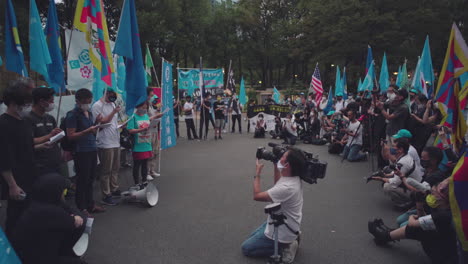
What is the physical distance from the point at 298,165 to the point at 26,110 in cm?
285

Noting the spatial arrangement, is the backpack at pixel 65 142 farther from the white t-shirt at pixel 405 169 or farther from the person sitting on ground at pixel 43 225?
the white t-shirt at pixel 405 169

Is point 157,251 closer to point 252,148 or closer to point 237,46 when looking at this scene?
point 252,148

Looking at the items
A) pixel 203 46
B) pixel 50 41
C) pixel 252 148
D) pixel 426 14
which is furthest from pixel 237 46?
pixel 50 41

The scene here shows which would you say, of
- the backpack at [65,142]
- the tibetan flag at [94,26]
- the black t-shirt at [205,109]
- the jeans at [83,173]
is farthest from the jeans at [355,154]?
the backpack at [65,142]

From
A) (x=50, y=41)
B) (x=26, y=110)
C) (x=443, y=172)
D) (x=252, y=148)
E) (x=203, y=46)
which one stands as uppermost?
(x=203, y=46)

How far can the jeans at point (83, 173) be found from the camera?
5020 millimetres

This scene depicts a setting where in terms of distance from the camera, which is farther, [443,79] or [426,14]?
[426,14]

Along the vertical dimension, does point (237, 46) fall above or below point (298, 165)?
above

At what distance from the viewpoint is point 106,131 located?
5.68 m

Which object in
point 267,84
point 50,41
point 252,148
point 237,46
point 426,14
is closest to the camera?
point 50,41

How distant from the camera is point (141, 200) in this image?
5.84 metres

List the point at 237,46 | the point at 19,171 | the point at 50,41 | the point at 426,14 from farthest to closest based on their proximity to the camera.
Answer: the point at 237,46 < the point at 426,14 < the point at 50,41 < the point at 19,171

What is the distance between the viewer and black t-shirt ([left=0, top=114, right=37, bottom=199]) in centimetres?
339

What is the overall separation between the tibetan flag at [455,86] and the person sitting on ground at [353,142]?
5.00 metres
